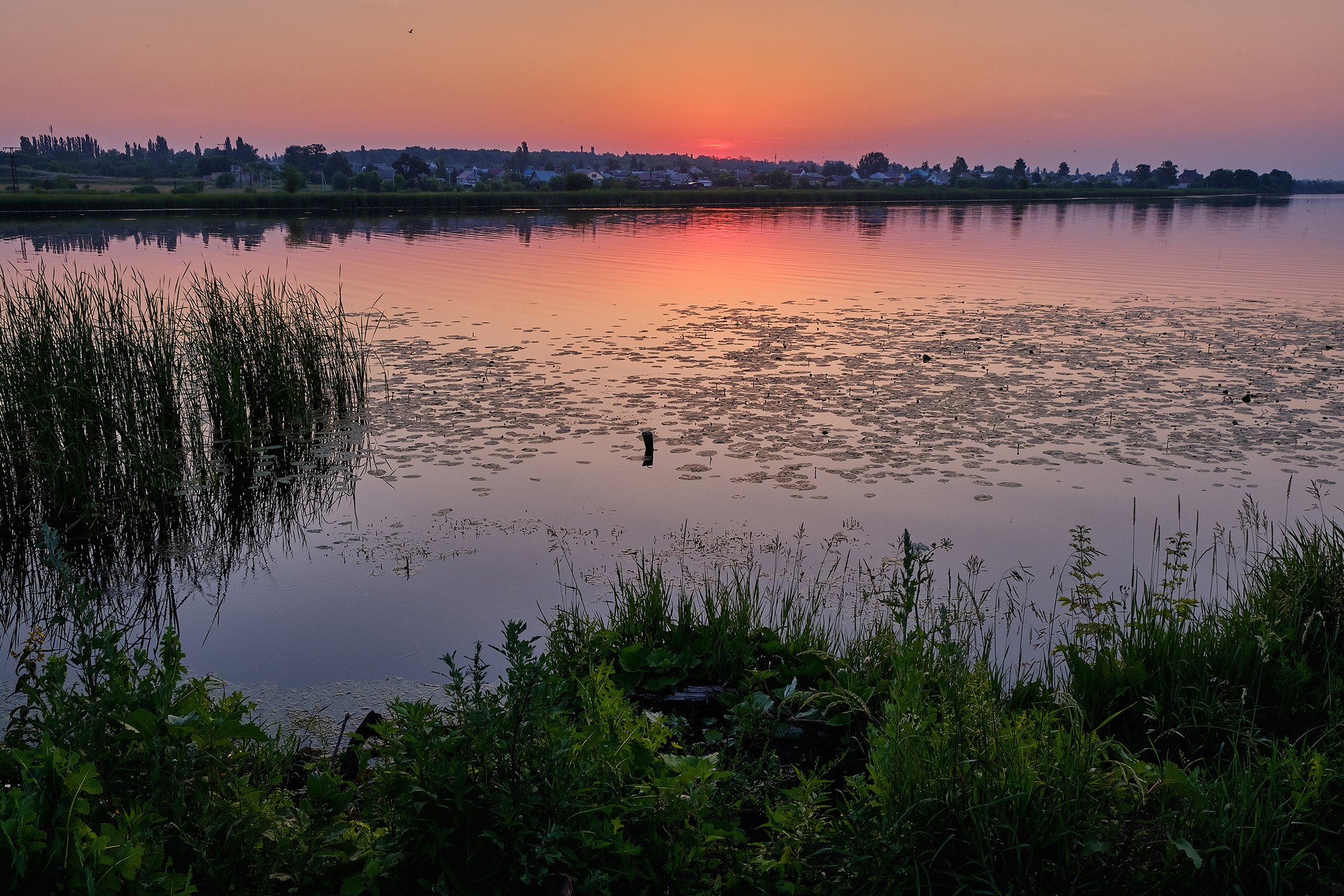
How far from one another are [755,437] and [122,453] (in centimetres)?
591

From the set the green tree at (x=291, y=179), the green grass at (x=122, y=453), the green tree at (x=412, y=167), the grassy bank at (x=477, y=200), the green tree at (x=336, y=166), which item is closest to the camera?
the green grass at (x=122, y=453)

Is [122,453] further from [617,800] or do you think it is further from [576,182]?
[576,182]

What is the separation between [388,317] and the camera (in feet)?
53.6

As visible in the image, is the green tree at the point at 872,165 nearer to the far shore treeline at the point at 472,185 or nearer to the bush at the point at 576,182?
the far shore treeline at the point at 472,185

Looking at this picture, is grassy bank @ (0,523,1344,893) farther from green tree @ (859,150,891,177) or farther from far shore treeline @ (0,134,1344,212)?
green tree @ (859,150,891,177)

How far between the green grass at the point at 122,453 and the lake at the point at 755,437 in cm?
67

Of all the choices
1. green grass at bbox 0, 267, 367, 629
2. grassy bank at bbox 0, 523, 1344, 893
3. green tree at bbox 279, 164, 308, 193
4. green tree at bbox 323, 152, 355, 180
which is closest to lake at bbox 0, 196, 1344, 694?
green grass at bbox 0, 267, 367, 629

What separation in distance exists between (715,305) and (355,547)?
41.6 feet

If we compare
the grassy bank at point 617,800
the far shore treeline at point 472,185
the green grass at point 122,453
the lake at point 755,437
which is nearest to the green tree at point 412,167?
the far shore treeline at point 472,185

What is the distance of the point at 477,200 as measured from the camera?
61.0 metres

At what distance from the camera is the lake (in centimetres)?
626

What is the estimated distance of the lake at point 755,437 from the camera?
626cm

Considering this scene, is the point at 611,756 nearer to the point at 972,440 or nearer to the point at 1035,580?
the point at 1035,580

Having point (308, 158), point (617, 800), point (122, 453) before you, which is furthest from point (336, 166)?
point (617, 800)
